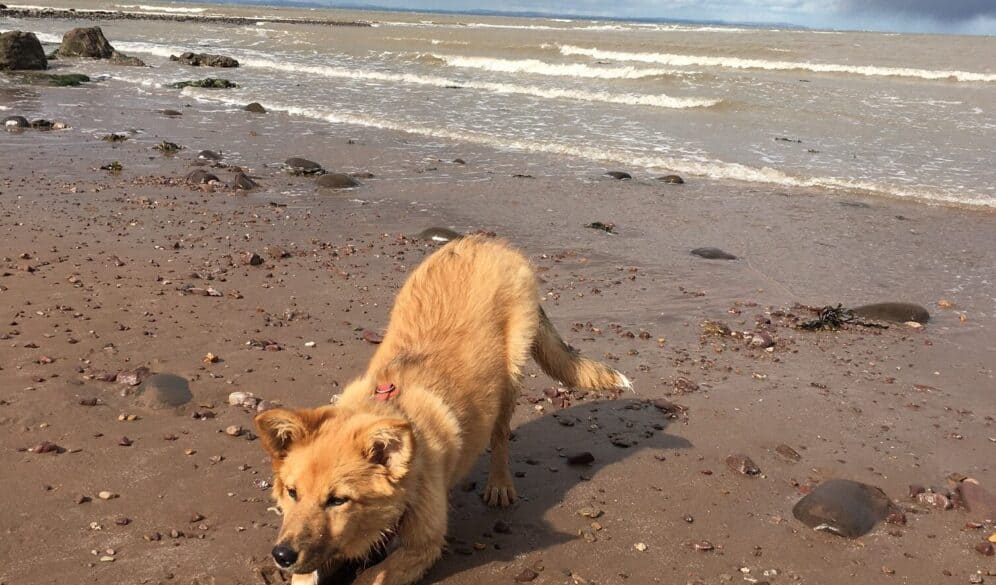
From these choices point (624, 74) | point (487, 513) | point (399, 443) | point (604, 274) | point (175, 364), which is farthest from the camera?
point (624, 74)

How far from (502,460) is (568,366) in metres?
0.78

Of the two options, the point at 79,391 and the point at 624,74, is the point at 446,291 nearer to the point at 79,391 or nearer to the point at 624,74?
the point at 79,391

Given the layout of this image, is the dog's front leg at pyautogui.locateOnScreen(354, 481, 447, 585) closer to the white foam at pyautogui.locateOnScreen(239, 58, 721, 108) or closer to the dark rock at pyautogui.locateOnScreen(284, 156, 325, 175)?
the dark rock at pyautogui.locateOnScreen(284, 156, 325, 175)

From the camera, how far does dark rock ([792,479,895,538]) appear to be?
4.58 m

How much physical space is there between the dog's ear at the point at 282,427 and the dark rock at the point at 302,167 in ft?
34.5

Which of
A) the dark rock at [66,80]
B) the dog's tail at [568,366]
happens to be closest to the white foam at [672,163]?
the dark rock at [66,80]

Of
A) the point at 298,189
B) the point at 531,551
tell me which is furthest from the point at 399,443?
the point at 298,189

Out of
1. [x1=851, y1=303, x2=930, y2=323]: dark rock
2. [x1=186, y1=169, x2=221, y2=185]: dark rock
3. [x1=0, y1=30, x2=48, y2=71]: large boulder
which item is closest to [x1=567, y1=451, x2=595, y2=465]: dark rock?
[x1=851, y1=303, x2=930, y2=323]: dark rock

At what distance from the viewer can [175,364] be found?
6.12 m

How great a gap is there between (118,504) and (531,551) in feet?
7.47

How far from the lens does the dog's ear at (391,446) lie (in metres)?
3.49

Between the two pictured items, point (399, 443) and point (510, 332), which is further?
point (510, 332)

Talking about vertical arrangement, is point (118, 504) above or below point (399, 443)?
below

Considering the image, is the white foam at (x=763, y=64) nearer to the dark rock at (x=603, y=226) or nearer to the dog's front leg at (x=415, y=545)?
the dark rock at (x=603, y=226)
